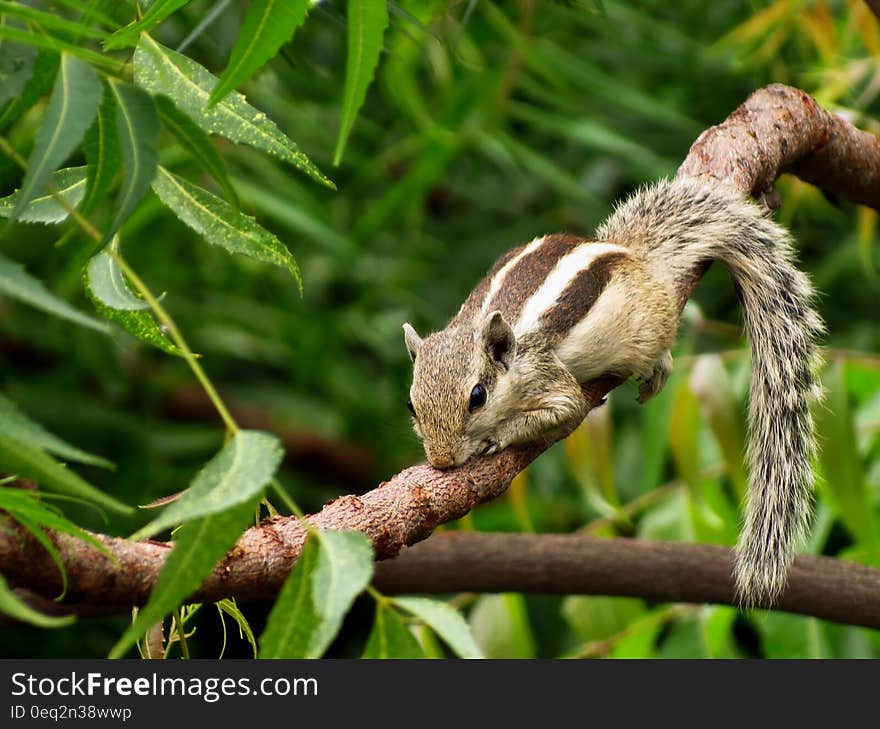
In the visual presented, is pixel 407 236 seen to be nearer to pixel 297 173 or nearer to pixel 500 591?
pixel 297 173

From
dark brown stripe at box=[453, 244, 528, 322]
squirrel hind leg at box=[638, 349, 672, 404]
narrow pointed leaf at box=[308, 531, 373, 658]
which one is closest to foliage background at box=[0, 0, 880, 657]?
squirrel hind leg at box=[638, 349, 672, 404]

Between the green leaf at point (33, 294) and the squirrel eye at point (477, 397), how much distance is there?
1.30 meters

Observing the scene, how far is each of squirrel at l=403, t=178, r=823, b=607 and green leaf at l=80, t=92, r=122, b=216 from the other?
1.01m

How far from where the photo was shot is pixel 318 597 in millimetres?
1039

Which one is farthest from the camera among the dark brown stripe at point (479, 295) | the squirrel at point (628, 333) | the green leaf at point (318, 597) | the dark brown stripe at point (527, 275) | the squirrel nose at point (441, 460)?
the dark brown stripe at point (479, 295)

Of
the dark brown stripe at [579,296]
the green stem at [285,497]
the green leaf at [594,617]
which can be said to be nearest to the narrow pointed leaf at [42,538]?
the green stem at [285,497]

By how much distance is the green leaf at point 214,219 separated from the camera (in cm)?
136

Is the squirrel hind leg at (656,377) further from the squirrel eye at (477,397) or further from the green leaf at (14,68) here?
the green leaf at (14,68)

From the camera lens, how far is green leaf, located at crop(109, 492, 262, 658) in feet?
3.47

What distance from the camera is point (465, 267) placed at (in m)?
4.34

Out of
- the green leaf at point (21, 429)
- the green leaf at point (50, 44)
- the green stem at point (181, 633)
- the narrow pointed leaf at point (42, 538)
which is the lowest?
the green stem at point (181, 633)

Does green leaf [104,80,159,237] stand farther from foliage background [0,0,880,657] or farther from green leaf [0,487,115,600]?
foliage background [0,0,880,657]

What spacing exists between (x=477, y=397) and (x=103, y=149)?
1.20 m

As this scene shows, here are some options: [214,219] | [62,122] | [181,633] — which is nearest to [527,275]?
[214,219]
